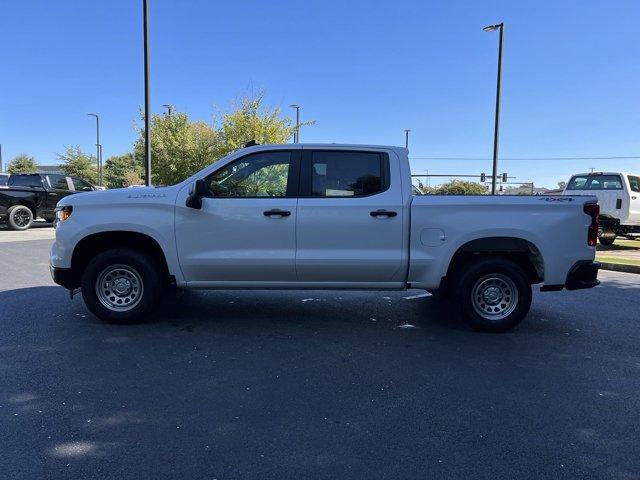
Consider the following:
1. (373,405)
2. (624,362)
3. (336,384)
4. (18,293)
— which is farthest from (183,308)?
(624,362)

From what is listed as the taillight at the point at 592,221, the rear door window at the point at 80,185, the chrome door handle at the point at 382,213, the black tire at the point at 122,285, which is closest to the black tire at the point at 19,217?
the rear door window at the point at 80,185

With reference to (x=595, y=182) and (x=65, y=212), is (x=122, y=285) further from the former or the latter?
(x=595, y=182)

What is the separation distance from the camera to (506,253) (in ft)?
18.5

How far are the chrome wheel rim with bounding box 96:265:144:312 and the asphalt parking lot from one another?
0.29 metres

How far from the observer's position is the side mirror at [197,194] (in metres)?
5.15

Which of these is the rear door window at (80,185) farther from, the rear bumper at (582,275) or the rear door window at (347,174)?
the rear bumper at (582,275)

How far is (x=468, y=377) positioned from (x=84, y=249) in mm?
4202

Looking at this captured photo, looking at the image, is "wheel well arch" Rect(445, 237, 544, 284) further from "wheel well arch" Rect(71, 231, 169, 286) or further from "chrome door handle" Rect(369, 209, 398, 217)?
"wheel well arch" Rect(71, 231, 169, 286)

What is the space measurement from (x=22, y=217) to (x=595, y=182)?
18266 millimetres

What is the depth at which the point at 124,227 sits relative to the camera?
5.31 m

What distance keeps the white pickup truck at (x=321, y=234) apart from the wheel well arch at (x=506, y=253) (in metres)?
0.02

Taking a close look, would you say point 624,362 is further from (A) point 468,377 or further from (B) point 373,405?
(B) point 373,405

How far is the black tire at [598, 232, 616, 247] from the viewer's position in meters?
14.1

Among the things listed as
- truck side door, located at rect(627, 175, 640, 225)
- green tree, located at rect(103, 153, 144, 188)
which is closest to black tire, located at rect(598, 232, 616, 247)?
truck side door, located at rect(627, 175, 640, 225)
